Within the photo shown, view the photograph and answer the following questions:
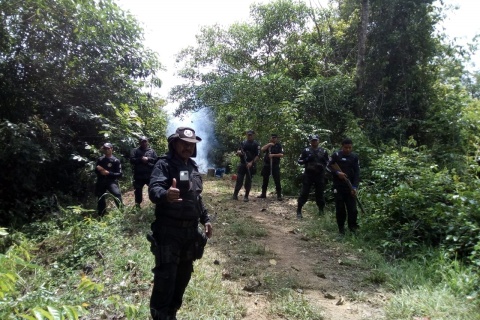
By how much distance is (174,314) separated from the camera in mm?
3299

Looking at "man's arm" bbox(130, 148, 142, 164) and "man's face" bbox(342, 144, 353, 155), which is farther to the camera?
"man's arm" bbox(130, 148, 142, 164)

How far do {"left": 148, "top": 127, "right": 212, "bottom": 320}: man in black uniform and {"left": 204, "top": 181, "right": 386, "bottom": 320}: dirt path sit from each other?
966mm

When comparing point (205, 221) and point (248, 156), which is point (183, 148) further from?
point (248, 156)

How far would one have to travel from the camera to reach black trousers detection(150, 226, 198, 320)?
303cm

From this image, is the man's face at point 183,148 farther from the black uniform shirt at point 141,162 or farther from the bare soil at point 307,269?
the black uniform shirt at point 141,162

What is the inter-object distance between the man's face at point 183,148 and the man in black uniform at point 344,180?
389cm

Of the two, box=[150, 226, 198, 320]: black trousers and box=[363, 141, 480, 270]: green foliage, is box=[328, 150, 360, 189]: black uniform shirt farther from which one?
box=[150, 226, 198, 320]: black trousers

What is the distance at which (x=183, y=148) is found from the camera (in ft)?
10.6

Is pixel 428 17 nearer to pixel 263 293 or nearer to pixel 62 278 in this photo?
pixel 263 293

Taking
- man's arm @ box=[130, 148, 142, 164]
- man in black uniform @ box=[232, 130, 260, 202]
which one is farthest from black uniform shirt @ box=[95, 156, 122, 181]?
man in black uniform @ box=[232, 130, 260, 202]

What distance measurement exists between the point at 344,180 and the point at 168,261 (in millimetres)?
4256

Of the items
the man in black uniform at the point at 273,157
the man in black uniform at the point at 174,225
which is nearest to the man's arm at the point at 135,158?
the man in black uniform at the point at 273,157

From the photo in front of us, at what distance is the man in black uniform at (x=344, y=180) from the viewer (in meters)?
6.52

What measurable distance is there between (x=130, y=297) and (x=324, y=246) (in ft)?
11.6
